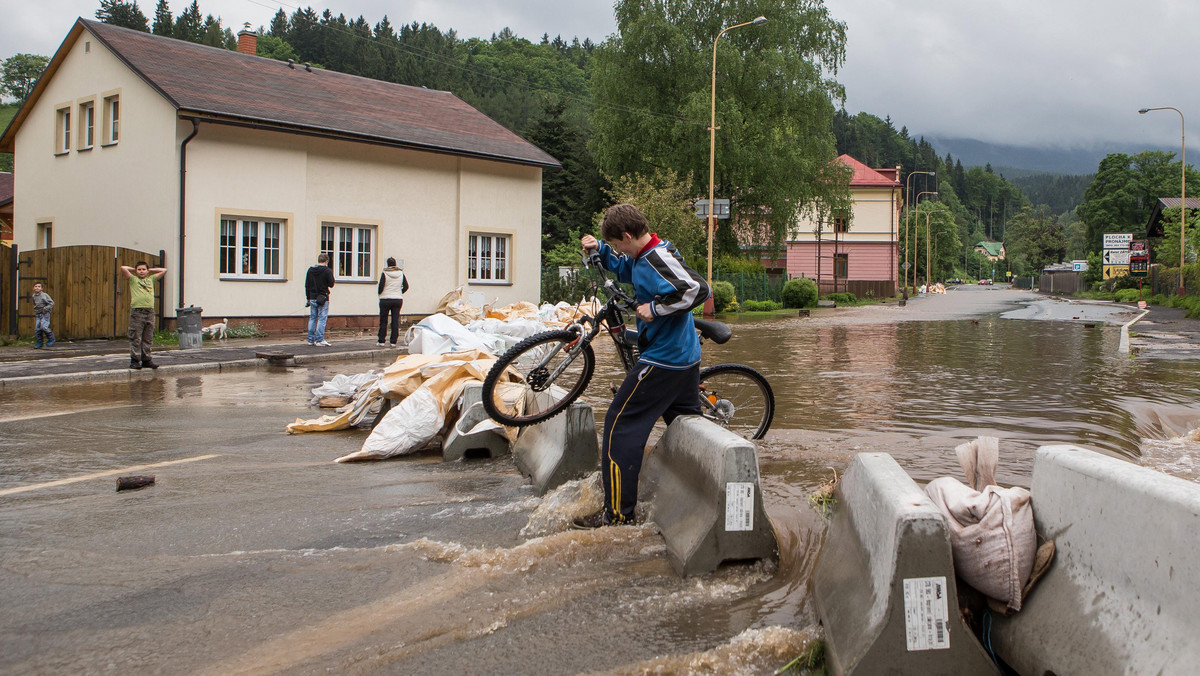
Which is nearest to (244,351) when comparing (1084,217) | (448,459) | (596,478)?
(448,459)

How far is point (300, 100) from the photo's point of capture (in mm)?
25391

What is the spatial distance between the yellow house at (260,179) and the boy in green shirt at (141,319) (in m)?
7.06

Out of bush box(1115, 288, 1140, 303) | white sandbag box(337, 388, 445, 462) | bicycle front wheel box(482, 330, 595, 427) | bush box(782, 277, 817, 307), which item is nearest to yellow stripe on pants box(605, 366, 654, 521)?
bicycle front wheel box(482, 330, 595, 427)

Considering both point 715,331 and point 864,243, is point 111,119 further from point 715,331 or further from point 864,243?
point 864,243

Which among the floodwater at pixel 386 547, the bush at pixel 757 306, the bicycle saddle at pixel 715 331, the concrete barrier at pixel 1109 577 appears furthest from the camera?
the bush at pixel 757 306

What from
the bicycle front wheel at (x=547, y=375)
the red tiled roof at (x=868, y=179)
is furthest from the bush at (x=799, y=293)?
the bicycle front wheel at (x=547, y=375)

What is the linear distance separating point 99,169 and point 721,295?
2158cm

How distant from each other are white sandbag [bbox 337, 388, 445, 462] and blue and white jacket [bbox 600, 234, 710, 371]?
9.68 ft

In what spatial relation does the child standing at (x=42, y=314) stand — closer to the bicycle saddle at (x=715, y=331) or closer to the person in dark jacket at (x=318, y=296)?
the person in dark jacket at (x=318, y=296)

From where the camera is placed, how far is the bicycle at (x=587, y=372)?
6465 mm

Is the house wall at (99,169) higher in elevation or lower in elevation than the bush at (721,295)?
higher

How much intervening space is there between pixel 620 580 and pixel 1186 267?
42.9 metres

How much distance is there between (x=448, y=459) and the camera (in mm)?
7406

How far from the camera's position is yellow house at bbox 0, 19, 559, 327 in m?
21.7
